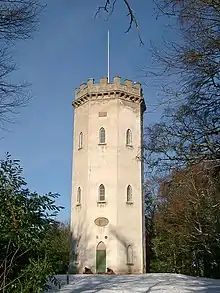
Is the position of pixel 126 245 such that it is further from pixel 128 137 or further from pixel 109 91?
pixel 109 91

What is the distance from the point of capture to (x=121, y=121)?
3506cm

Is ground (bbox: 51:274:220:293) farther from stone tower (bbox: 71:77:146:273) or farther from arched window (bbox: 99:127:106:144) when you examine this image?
arched window (bbox: 99:127:106:144)

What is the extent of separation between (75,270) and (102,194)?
5891mm

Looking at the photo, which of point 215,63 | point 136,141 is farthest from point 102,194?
point 215,63

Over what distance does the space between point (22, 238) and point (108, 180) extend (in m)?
27.4

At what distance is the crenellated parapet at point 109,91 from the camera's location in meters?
35.7

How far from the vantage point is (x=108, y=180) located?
33438 mm

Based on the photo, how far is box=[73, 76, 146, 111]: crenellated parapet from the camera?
35.7 m

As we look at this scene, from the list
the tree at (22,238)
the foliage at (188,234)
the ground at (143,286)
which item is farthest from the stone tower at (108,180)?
the tree at (22,238)

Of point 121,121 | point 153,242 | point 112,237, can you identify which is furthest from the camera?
point 153,242

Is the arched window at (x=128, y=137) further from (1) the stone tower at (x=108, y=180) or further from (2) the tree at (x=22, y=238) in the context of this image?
(2) the tree at (x=22, y=238)

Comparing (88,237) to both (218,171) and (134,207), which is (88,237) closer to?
(134,207)

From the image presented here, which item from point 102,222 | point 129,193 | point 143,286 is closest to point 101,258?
point 102,222

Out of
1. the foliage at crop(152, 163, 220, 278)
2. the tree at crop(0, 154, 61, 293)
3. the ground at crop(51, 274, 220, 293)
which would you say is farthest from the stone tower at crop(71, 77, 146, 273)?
the tree at crop(0, 154, 61, 293)
